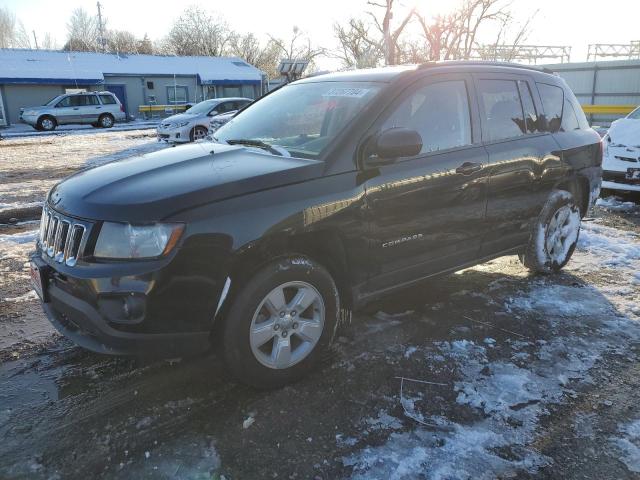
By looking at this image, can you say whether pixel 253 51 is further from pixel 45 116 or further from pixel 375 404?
pixel 375 404

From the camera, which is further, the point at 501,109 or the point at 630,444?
the point at 501,109

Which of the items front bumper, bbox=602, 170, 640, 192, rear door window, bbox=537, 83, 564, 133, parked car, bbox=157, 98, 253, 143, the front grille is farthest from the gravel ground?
parked car, bbox=157, 98, 253, 143

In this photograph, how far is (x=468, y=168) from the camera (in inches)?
149

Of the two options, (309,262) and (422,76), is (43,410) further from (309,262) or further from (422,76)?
(422,76)

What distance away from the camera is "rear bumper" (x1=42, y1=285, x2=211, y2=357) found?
260 centimetres

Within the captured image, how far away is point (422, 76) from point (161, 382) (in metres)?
2.69

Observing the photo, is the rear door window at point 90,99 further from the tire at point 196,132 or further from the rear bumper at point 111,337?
the rear bumper at point 111,337

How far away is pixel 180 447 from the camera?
2576 mm

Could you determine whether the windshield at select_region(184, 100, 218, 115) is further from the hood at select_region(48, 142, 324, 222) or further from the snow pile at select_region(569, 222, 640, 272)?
the hood at select_region(48, 142, 324, 222)

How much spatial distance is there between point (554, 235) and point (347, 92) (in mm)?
2537

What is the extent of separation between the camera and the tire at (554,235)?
15.4 feet

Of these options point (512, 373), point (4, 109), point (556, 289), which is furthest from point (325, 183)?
point (4, 109)

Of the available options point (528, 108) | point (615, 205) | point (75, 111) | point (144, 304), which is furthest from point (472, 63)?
point (75, 111)

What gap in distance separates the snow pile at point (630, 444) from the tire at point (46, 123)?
28.4m
